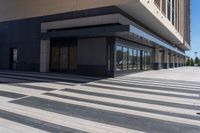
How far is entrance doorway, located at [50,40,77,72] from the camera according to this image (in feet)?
74.7

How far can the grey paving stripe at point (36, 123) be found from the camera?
5551 mm

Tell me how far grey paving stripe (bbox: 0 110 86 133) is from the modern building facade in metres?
11.0

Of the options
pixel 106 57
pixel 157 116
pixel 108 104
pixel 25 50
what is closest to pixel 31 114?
pixel 108 104

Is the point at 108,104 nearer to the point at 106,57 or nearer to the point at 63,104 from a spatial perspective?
the point at 63,104

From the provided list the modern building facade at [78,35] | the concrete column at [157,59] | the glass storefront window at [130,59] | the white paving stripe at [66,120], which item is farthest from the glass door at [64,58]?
the concrete column at [157,59]

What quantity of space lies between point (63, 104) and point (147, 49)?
23.4 m

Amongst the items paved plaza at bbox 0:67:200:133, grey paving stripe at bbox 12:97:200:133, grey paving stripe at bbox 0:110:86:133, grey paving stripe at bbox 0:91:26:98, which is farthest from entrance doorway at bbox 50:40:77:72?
grey paving stripe at bbox 0:110:86:133

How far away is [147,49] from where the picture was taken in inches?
1190

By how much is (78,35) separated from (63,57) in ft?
17.8

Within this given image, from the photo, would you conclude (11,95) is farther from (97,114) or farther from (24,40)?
(24,40)

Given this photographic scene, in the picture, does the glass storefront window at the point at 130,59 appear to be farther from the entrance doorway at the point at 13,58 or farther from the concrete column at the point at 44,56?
the entrance doorway at the point at 13,58

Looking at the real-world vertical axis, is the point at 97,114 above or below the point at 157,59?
below

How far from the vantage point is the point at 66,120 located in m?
6.36

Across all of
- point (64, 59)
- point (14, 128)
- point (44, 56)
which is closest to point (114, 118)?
point (14, 128)
